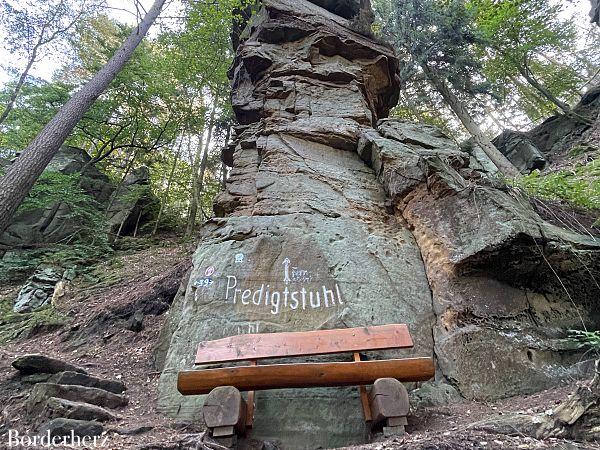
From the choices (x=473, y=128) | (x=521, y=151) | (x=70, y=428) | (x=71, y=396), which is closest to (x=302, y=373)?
(x=70, y=428)

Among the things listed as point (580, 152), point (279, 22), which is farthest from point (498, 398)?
point (580, 152)

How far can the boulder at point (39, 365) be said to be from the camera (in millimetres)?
4250

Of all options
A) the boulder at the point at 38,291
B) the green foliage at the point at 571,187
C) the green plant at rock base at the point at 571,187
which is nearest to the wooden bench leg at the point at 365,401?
the green plant at rock base at the point at 571,187

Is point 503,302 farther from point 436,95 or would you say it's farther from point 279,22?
point 436,95

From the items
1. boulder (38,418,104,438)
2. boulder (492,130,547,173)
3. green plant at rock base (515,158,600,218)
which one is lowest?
boulder (38,418,104,438)

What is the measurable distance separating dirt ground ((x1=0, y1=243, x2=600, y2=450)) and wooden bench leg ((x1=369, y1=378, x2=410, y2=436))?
0.52ft

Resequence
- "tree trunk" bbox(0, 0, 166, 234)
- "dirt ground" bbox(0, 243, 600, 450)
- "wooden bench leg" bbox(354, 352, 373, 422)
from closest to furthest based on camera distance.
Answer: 1. "dirt ground" bbox(0, 243, 600, 450)
2. "wooden bench leg" bbox(354, 352, 373, 422)
3. "tree trunk" bbox(0, 0, 166, 234)

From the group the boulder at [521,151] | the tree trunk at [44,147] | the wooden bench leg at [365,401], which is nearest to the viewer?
the wooden bench leg at [365,401]

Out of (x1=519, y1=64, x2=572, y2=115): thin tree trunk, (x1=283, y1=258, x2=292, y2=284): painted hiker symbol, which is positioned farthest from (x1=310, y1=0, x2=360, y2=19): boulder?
(x1=283, y1=258, x2=292, y2=284): painted hiker symbol

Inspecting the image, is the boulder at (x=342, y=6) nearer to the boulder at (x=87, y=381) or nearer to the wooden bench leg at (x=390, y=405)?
the wooden bench leg at (x=390, y=405)

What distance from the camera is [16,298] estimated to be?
844 cm

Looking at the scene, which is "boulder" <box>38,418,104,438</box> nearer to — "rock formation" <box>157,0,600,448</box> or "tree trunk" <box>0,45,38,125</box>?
"rock formation" <box>157,0,600,448</box>

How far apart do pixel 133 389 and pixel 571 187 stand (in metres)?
8.18

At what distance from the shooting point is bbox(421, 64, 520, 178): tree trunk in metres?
11.4
